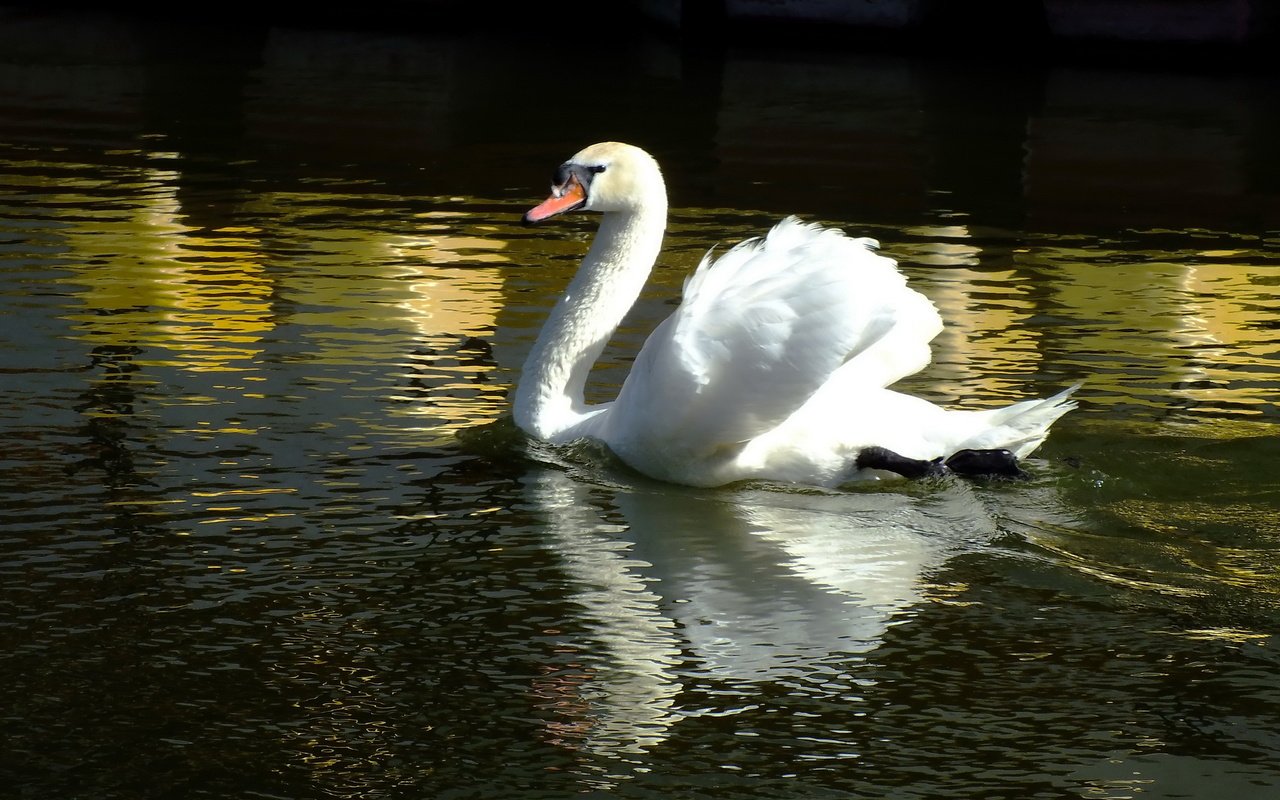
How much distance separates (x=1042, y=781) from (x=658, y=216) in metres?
2.96

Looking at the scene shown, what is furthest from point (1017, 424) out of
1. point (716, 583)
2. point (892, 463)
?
point (716, 583)

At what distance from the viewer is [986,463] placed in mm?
5934

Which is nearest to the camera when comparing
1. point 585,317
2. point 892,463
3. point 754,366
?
point 754,366

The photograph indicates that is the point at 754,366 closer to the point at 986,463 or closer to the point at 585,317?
the point at 986,463

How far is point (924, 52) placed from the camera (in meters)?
18.1

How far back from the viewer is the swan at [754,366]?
18.4 feet

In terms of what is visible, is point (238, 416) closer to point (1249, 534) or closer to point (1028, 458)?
point (1028, 458)

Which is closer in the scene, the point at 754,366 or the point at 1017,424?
the point at 754,366

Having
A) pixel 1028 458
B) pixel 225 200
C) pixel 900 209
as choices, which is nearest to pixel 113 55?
pixel 225 200

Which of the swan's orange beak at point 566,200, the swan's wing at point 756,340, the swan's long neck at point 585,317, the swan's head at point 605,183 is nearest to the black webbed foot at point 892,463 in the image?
the swan's wing at point 756,340

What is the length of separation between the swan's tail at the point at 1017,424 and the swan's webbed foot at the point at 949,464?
0.14ft

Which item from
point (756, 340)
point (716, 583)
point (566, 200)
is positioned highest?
point (566, 200)

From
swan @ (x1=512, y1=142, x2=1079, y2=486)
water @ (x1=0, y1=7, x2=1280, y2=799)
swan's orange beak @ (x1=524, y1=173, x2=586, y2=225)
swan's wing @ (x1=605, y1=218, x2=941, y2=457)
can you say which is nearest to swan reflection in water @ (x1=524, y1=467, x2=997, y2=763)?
water @ (x1=0, y1=7, x2=1280, y2=799)

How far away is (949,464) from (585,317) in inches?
52.9
